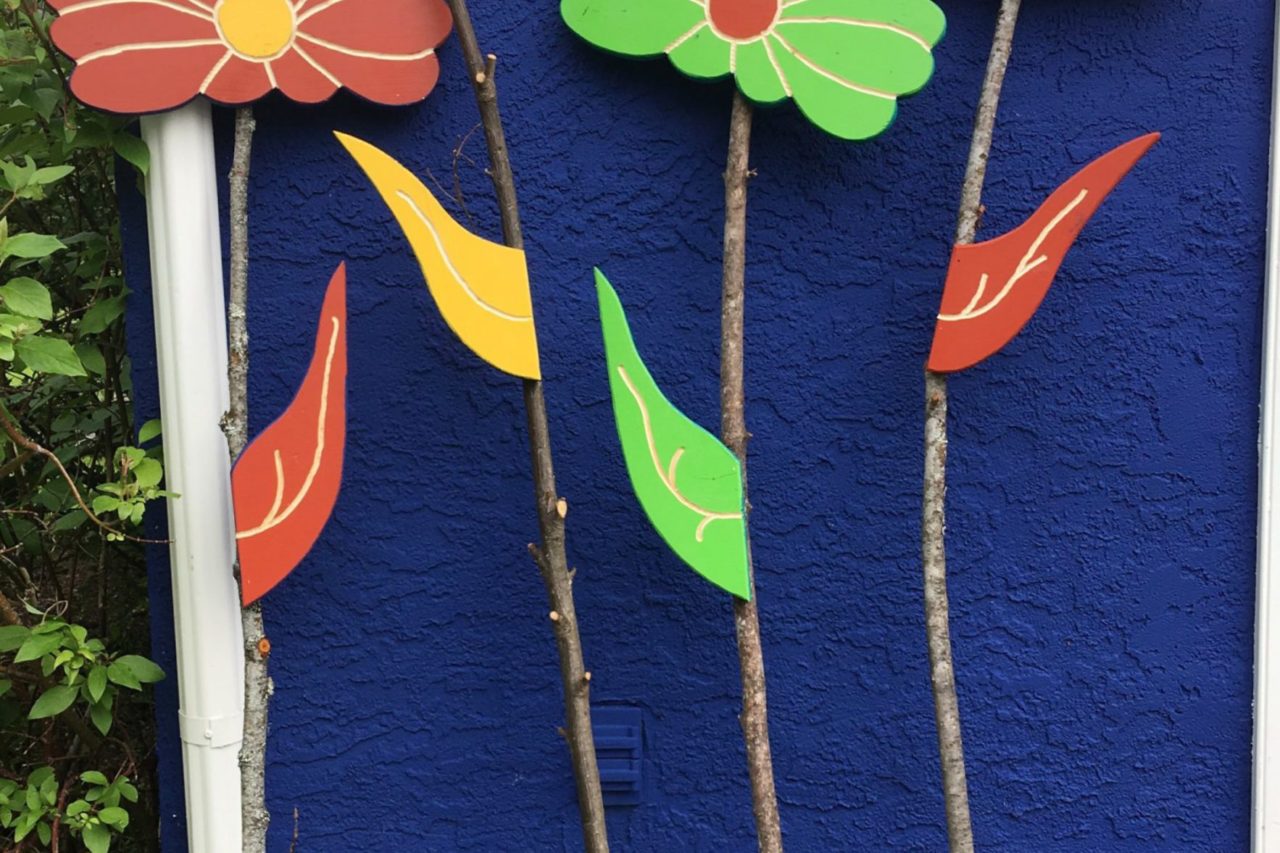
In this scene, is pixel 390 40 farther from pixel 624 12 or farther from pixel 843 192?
pixel 843 192

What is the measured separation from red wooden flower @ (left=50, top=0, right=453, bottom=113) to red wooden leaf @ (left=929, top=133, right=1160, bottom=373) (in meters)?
1.31

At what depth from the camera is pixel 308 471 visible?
2209mm

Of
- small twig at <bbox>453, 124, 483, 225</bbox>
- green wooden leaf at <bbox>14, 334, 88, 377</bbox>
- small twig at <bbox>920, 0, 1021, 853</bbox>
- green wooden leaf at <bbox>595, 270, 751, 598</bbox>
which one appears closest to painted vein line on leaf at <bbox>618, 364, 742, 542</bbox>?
green wooden leaf at <bbox>595, 270, 751, 598</bbox>

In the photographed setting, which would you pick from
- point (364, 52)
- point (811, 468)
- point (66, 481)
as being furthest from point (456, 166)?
point (66, 481)

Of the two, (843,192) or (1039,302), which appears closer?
(1039,302)

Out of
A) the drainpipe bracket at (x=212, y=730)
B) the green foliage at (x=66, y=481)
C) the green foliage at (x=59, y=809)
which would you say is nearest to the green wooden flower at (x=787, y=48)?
the green foliage at (x=66, y=481)

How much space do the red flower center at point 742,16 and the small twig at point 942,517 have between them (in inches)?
20.5

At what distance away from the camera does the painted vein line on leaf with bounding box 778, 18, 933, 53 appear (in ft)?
7.57

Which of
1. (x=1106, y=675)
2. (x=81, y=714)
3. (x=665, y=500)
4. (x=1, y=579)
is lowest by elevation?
(x=1106, y=675)

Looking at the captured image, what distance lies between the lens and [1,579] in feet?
9.71

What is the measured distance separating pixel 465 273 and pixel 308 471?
550 mm

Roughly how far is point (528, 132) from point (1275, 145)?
181cm

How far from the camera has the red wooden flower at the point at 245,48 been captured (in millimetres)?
2240

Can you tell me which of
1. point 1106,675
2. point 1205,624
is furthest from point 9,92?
point 1205,624
